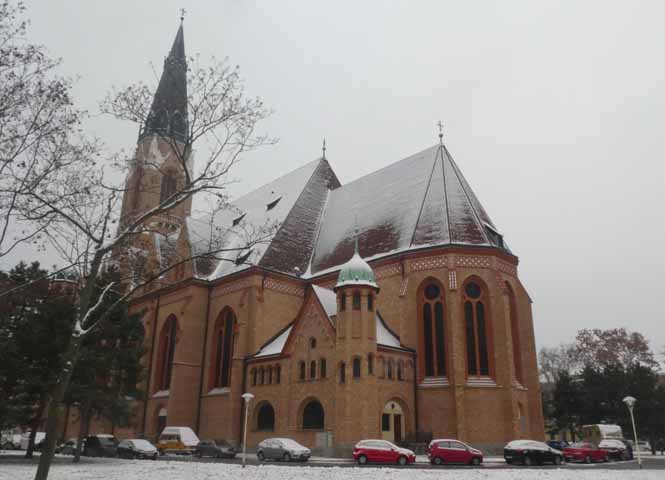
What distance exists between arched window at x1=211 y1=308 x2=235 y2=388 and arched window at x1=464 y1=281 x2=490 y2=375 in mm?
15895

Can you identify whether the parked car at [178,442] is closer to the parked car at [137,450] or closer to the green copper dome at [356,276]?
the parked car at [137,450]

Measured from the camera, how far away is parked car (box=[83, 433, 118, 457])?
28.9 m

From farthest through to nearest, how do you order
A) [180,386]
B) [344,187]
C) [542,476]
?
1. [344,187]
2. [180,386]
3. [542,476]

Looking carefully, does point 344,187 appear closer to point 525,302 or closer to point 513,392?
point 525,302

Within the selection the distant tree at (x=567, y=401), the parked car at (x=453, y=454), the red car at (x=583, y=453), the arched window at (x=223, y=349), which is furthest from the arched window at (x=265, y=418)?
the distant tree at (x=567, y=401)

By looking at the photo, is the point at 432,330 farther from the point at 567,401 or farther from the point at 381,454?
the point at 567,401

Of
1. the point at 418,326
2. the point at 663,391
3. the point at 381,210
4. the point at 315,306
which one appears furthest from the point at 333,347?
the point at 663,391

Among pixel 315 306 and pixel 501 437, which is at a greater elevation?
pixel 315 306

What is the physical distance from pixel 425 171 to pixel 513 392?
15.8 meters

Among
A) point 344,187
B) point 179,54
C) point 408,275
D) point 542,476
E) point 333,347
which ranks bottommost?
point 542,476

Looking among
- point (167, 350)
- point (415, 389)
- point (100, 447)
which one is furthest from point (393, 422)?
point (167, 350)

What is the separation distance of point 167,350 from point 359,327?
66.0 ft

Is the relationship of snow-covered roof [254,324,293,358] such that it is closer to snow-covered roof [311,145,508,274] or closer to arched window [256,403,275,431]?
arched window [256,403,275,431]

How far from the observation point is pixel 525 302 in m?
35.2
